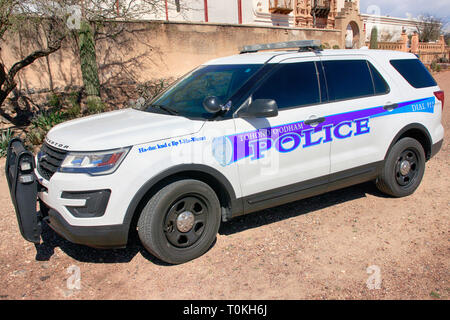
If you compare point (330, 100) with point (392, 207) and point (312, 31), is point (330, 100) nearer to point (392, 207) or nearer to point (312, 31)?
point (392, 207)

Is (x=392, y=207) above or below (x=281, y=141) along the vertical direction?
below

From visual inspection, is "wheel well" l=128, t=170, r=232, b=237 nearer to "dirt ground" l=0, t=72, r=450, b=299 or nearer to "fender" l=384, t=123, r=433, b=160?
"dirt ground" l=0, t=72, r=450, b=299

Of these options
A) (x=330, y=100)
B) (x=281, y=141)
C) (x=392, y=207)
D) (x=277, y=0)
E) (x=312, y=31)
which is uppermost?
(x=277, y=0)

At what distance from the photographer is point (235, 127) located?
11.8 ft

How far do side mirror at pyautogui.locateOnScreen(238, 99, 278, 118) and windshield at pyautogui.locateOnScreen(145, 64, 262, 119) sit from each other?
0.29 m

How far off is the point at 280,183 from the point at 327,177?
66 cm

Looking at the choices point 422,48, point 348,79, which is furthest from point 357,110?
point 422,48

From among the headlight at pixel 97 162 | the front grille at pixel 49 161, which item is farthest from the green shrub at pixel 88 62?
the headlight at pixel 97 162

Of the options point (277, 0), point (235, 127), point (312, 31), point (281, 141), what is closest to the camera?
A: point (235, 127)

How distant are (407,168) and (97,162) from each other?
3912 millimetres

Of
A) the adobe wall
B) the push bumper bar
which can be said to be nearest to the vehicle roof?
the push bumper bar

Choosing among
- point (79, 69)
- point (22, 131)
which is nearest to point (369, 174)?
point (22, 131)

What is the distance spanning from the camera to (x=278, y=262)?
11.9 ft
